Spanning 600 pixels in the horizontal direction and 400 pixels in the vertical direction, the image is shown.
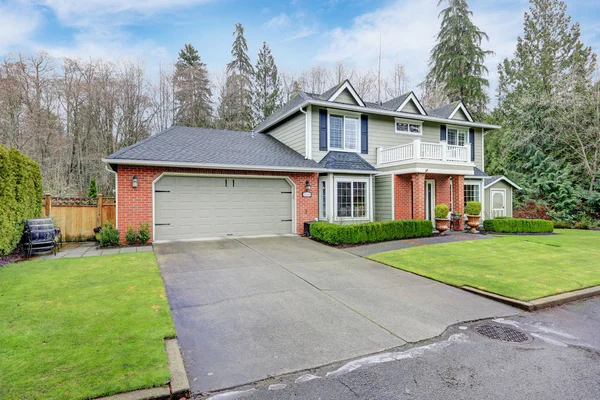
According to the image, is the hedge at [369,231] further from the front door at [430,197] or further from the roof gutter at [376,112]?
the roof gutter at [376,112]

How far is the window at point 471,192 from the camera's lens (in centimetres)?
1697

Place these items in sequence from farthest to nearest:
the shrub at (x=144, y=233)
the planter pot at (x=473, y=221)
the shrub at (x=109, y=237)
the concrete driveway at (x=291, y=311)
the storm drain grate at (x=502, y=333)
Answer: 1. the planter pot at (x=473, y=221)
2. the shrub at (x=144, y=233)
3. the shrub at (x=109, y=237)
4. the storm drain grate at (x=502, y=333)
5. the concrete driveway at (x=291, y=311)

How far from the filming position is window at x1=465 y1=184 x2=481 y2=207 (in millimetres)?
16969

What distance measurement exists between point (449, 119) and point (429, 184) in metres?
3.87

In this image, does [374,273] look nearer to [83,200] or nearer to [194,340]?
[194,340]

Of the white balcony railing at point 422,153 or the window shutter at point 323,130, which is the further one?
the window shutter at point 323,130

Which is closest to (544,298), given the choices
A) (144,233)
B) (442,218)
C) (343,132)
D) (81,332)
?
(81,332)

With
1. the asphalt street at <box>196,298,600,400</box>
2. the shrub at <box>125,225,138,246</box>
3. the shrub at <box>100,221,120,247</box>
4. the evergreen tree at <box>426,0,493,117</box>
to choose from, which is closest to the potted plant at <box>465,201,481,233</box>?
the asphalt street at <box>196,298,600,400</box>

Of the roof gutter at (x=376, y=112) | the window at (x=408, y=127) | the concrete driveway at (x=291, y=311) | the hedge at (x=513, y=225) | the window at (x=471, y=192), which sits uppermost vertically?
the roof gutter at (x=376, y=112)

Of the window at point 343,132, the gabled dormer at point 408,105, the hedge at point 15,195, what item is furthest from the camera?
the gabled dormer at point 408,105

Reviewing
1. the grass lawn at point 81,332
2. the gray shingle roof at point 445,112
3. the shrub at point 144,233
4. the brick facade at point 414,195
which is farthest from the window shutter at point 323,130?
the grass lawn at point 81,332

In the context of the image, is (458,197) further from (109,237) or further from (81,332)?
(81,332)

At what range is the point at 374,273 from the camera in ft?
24.2

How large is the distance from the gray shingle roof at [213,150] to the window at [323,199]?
937 mm
